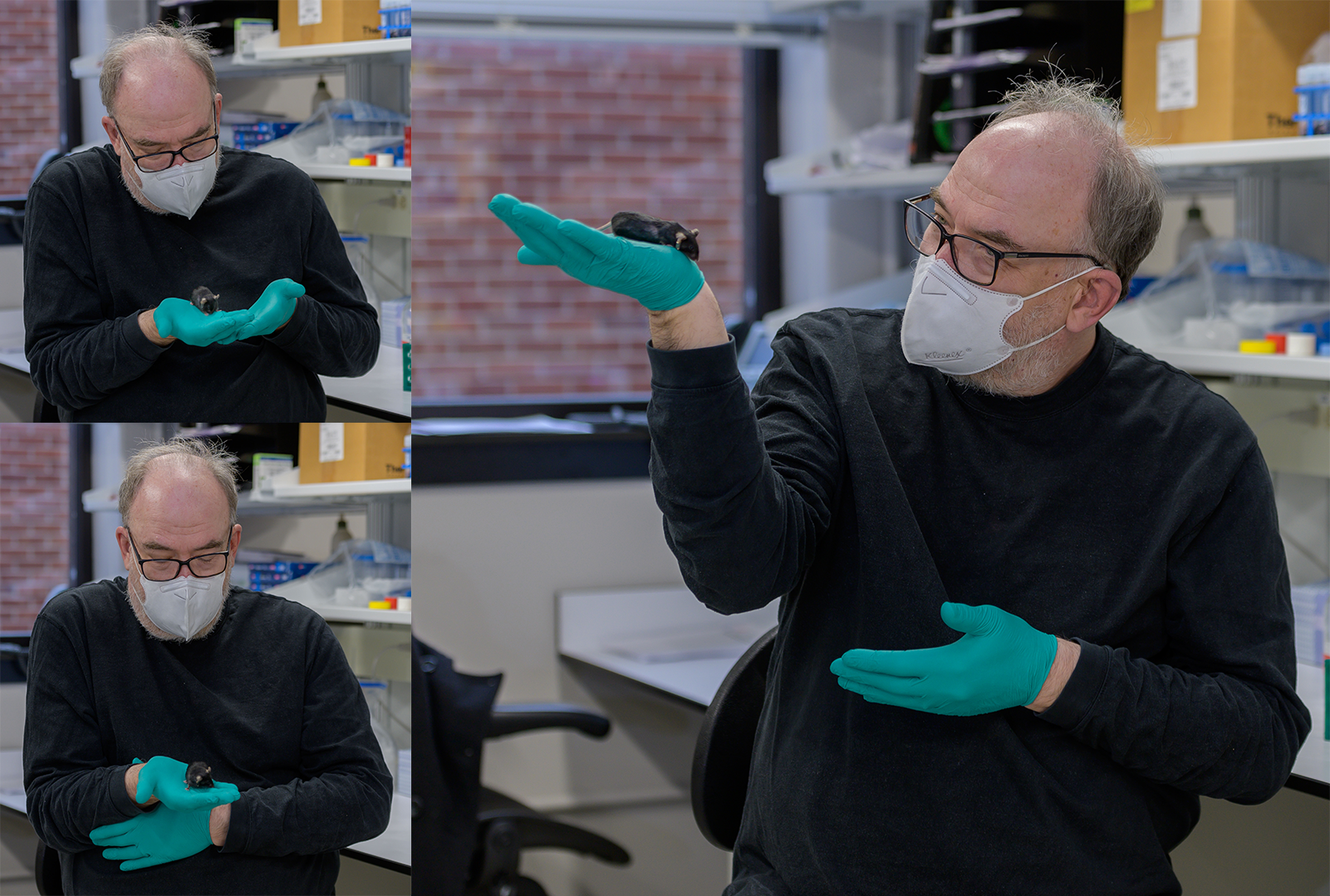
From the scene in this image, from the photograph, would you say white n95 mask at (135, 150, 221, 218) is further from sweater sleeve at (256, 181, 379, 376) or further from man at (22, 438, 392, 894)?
man at (22, 438, 392, 894)

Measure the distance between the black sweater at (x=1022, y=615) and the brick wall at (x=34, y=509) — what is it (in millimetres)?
681

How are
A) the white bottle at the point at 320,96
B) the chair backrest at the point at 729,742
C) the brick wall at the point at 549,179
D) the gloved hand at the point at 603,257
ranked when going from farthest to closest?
the brick wall at the point at 549,179 → the chair backrest at the point at 729,742 → the white bottle at the point at 320,96 → the gloved hand at the point at 603,257

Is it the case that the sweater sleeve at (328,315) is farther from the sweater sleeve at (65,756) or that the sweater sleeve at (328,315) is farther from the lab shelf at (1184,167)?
the lab shelf at (1184,167)

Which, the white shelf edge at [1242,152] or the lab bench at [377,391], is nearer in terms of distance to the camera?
the lab bench at [377,391]

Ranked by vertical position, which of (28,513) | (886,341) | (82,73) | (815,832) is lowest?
(815,832)

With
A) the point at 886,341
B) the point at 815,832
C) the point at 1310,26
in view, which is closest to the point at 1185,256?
the point at 1310,26

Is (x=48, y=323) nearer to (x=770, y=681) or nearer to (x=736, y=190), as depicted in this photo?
(x=770, y=681)

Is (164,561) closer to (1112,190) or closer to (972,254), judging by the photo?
(972,254)

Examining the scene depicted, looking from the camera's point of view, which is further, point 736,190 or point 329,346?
point 736,190

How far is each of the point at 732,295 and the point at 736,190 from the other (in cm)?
29

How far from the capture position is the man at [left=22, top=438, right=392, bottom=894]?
1.18 metres

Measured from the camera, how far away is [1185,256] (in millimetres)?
2186

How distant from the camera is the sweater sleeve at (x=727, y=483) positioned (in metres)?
0.99

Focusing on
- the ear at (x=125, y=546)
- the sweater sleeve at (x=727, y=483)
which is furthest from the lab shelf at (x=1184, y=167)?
the ear at (x=125, y=546)
